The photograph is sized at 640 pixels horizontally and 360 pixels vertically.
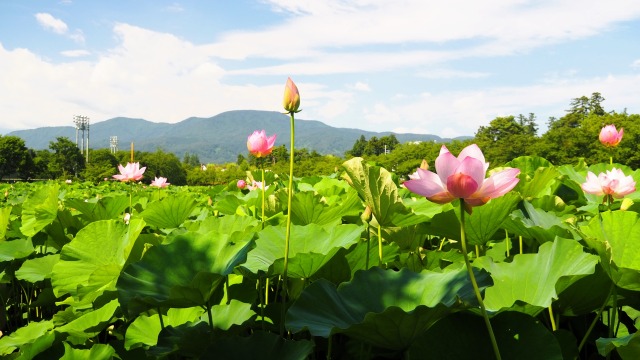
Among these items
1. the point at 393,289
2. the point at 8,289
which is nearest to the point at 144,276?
the point at 393,289

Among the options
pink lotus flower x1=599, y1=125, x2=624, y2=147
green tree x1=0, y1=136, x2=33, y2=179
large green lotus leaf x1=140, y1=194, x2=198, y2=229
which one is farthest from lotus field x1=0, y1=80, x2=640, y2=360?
green tree x1=0, y1=136, x2=33, y2=179

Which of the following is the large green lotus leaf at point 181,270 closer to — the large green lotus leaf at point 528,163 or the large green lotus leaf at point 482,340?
the large green lotus leaf at point 482,340

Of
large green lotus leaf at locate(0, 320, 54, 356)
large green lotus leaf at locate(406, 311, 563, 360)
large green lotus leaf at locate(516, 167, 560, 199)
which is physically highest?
large green lotus leaf at locate(516, 167, 560, 199)

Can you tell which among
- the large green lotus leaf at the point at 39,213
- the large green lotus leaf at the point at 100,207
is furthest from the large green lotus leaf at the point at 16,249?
the large green lotus leaf at the point at 100,207

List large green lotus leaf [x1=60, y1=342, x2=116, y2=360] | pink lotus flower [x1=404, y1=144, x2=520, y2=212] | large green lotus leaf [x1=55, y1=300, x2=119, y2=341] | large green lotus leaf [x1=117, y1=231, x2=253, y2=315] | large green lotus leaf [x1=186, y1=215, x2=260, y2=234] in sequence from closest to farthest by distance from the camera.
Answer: pink lotus flower [x1=404, y1=144, x2=520, y2=212]
large green lotus leaf [x1=117, y1=231, x2=253, y2=315]
large green lotus leaf [x1=60, y1=342, x2=116, y2=360]
large green lotus leaf [x1=55, y1=300, x2=119, y2=341]
large green lotus leaf [x1=186, y1=215, x2=260, y2=234]

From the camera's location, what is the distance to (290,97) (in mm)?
1024

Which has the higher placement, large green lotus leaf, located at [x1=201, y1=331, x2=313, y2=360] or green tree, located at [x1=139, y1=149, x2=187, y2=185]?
large green lotus leaf, located at [x1=201, y1=331, x2=313, y2=360]

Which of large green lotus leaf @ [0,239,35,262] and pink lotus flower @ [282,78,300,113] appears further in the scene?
large green lotus leaf @ [0,239,35,262]

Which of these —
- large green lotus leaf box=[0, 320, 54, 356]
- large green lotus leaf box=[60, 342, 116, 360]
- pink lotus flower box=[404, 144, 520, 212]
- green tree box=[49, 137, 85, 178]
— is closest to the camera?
pink lotus flower box=[404, 144, 520, 212]

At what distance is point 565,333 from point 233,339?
559 millimetres

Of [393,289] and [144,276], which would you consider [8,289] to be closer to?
[144,276]

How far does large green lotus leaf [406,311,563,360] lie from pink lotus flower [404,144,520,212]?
0.17 metres

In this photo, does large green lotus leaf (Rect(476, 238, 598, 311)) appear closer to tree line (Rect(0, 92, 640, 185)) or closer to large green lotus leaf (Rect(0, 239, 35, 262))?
large green lotus leaf (Rect(0, 239, 35, 262))

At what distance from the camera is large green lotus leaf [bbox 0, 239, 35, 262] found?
180 cm
